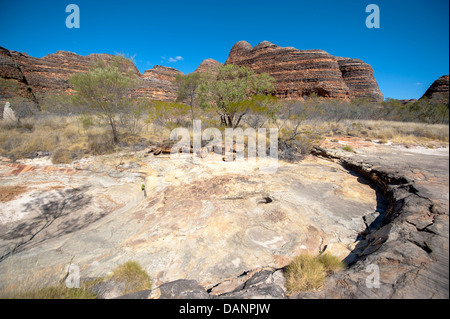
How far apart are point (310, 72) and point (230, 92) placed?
102 ft

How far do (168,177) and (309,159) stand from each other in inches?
238

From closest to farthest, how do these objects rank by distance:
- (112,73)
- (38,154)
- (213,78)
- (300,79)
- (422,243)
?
1. (422,243)
2. (38,154)
3. (112,73)
4. (213,78)
5. (300,79)

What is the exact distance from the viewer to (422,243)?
181 cm

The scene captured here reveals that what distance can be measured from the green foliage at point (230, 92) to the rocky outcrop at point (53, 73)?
54.9 feet

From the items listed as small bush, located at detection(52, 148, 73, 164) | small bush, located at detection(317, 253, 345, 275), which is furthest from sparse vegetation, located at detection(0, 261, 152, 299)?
small bush, located at detection(52, 148, 73, 164)

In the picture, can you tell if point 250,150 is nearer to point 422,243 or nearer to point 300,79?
point 422,243

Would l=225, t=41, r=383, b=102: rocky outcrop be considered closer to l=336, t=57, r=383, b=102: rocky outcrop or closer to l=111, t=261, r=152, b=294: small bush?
l=336, t=57, r=383, b=102: rocky outcrop

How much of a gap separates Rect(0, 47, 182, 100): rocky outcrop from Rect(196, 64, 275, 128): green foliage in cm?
1672

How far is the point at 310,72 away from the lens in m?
33.3

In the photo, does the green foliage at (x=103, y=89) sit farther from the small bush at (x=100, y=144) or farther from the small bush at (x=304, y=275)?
the small bush at (x=304, y=275)

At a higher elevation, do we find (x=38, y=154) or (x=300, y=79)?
(x=300, y=79)

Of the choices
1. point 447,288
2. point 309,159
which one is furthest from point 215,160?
point 447,288

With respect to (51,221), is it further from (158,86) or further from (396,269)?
(158,86)
